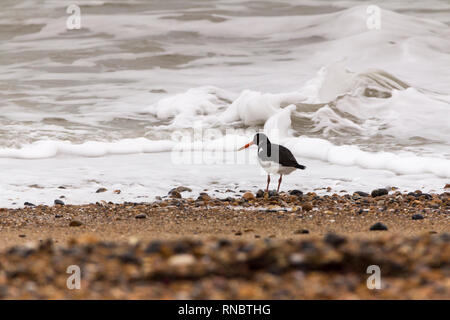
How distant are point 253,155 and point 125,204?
3.46 m

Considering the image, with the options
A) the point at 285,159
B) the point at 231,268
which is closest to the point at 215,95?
the point at 285,159

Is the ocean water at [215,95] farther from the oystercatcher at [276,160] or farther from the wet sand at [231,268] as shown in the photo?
the wet sand at [231,268]

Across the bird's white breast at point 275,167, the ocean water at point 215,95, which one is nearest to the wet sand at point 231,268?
the bird's white breast at point 275,167

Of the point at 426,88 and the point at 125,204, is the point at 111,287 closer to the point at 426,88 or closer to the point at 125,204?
the point at 125,204

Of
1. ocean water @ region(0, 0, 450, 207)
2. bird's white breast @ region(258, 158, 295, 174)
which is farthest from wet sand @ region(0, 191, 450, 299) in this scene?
ocean water @ region(0, 0, 450, 207)

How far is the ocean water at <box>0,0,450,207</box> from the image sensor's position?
880 cm

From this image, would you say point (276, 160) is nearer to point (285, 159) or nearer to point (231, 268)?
point (285, 159)

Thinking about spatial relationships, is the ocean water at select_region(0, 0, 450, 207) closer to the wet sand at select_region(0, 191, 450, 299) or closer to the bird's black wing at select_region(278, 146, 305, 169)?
the bird's black wing at select_region(278, 146, 305, 169)

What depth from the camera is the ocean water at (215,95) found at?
28.9 feet

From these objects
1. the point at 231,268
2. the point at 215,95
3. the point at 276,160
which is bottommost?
the point at 231,268

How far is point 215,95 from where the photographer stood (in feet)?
47.7

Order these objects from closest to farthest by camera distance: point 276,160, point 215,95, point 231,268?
1. point 231,268
2. point 276,160
3. point 215,95

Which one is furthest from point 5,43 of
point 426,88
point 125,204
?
point 125,204

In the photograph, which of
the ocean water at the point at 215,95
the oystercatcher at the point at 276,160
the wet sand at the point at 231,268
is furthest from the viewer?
the ocean water at the point at 215,95
